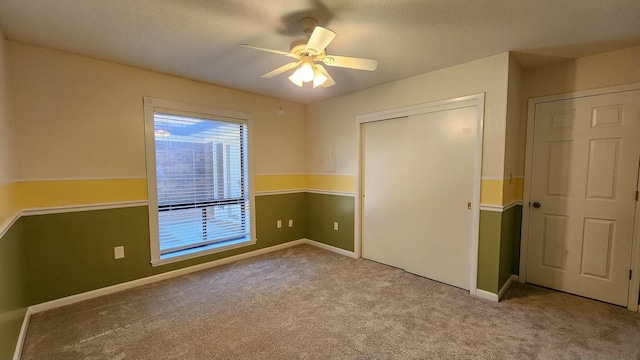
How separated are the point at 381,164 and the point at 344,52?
5.23ft

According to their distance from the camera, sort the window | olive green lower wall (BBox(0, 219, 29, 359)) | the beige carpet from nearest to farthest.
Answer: olive green lower wall (BBox(0, 219, 29, 359)) → the beige carpet → the window

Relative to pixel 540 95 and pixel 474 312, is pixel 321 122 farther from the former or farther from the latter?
pixel 474 312

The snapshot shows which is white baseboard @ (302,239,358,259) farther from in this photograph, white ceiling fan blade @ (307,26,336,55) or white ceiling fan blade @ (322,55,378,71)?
white ceiling fan blade @ (307,26,336,55)

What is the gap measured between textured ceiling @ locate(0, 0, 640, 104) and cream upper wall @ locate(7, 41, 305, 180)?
0.16m

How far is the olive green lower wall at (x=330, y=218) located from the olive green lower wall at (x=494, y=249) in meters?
1.66

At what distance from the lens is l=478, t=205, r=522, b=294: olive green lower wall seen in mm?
2588

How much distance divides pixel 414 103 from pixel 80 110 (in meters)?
3.51

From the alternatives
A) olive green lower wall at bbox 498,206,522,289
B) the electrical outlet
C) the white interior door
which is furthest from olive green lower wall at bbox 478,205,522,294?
the electrical outlet

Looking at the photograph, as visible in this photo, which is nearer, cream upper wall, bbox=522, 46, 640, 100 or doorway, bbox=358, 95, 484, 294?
cream upper wall, bbox=522, 46, 640, 100

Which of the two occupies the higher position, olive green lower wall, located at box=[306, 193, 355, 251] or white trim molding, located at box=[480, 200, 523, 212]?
white trim molding, located at box=[480, 200, 523, 212]

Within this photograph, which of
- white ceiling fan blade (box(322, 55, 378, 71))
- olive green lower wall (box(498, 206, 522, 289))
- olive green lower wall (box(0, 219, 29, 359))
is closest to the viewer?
olive green lower wall (box(0, 219, 29, 359))

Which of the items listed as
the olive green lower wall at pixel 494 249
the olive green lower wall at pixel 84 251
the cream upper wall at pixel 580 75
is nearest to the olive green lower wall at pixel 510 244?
the olive green lower wall at pixel 494 249

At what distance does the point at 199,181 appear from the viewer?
11.1 feet

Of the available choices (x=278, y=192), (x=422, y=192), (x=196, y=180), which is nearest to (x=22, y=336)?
(x=196, y=180)
